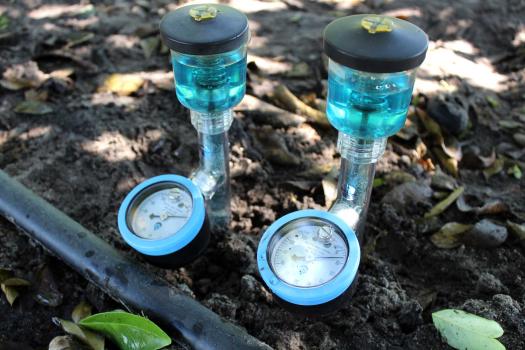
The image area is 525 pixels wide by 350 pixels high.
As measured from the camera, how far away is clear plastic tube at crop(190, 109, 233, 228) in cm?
165

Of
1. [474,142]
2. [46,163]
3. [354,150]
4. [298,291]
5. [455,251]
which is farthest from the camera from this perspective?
[474,142]

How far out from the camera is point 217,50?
140 centimetres

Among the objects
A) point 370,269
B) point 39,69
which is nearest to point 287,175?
point 370,269

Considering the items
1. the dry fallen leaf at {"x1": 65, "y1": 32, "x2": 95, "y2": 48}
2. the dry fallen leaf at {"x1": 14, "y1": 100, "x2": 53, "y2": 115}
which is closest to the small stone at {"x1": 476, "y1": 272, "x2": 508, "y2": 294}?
the dry fallen leaf at {"x1": 14, "y1": 100, "x2": 53, "y2": 115}

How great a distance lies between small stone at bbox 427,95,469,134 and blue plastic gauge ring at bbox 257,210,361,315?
1.02 m

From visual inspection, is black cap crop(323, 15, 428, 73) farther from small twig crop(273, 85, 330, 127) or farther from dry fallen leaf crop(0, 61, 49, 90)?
dry fallen leaf crop(0, 61, 49, 90)

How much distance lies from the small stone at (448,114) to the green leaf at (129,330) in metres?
1.49

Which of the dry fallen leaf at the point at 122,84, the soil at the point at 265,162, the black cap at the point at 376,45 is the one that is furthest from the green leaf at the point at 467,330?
the dry fallen leaf at the point at 122,84

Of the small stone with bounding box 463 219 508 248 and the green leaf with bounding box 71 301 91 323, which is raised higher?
the small stone with bounding box 463 219 508 248

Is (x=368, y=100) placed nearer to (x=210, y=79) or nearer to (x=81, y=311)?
(x=210, y=79)

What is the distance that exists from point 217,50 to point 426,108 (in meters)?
1.29

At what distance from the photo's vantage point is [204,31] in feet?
4.62

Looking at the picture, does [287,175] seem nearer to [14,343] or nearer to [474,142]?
[474,142]

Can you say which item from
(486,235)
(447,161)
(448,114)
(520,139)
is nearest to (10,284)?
(486,235)
